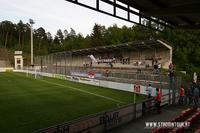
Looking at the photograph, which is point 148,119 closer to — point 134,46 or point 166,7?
point 166,7

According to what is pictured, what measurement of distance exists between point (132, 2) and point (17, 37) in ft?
516

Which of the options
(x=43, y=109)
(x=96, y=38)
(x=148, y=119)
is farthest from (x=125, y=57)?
(x=96, y=38)

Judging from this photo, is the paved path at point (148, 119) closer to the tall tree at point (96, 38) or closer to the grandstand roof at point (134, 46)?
the grandstand roof at point (134, 46)

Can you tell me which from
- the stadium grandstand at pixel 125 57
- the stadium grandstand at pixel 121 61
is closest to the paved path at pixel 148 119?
the stadium grandstand at pixel 121 61

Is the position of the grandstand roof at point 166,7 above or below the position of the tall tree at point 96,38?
below

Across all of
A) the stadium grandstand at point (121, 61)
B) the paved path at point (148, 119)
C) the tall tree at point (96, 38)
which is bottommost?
the paved path at point (148, 119)

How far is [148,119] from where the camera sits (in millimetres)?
20625

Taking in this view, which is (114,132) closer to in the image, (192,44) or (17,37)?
(192,44)

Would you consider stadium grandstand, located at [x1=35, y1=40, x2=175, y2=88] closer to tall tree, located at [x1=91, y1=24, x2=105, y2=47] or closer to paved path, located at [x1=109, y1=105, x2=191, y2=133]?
paved path, located at [x1=109, y1=105, x2=191, y2=133]

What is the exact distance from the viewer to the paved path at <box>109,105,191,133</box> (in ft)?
57.5

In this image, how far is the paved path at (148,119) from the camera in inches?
690

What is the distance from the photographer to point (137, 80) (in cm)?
3650

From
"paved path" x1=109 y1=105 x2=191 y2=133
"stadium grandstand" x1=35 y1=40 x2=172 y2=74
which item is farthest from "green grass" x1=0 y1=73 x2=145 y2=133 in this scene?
"stadium grandstand" x1=35 y1=40 x2=172 y2=74

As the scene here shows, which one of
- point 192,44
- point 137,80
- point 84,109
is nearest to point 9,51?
point 192,44
